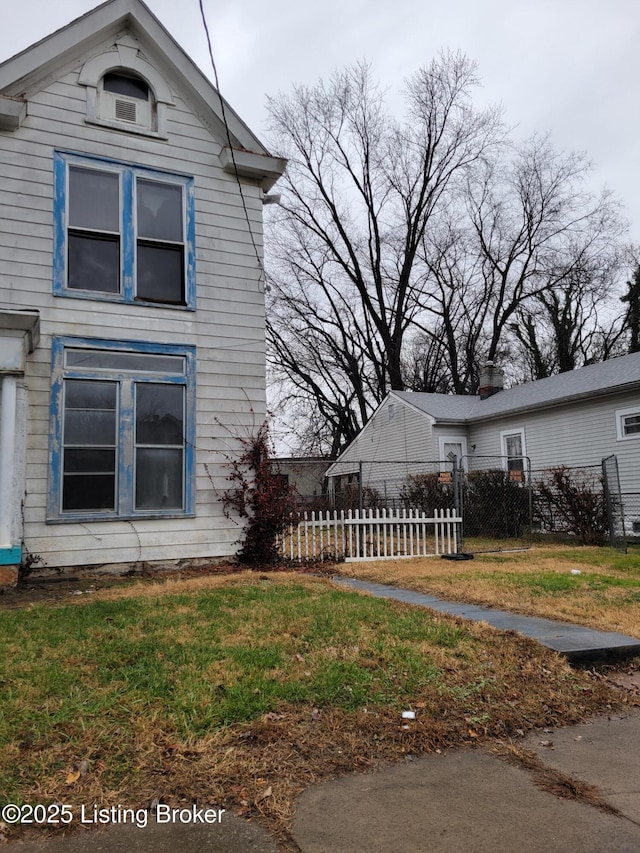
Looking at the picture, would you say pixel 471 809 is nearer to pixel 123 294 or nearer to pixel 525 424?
pixel 123 294

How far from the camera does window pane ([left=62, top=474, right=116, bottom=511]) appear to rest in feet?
25.7

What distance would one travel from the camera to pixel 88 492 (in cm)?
796

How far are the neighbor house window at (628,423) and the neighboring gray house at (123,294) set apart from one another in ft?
34.5

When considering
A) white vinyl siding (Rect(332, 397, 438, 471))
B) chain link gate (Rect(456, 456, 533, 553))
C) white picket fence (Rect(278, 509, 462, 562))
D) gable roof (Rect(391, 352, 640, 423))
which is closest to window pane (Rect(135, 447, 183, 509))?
white picket fence (Rect(278, 509, 462, 562))

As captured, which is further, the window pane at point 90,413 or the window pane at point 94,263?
the window pane at point 94,263

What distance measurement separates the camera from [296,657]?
3.98 meters

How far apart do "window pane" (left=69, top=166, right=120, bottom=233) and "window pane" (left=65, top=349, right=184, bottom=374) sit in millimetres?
1732

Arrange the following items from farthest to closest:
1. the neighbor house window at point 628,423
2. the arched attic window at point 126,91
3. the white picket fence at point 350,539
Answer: the neighbor house window at point 628,423
the white picket fence at point 350,539
the arched attic window at point 126,91

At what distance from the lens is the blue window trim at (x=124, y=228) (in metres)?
8.05

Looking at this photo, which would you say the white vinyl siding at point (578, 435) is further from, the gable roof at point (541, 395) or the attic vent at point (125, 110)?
the attic vent at point (125, 110)

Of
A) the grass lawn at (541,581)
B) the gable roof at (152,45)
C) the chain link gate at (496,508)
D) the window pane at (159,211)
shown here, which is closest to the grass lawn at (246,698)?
the grass lawn at (541,581)

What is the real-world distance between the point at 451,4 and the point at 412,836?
8.62 m

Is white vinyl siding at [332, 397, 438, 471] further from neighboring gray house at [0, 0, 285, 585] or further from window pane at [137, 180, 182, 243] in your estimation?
window pane at [137, 180, 182, 243]

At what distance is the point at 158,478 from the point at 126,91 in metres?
5.60
